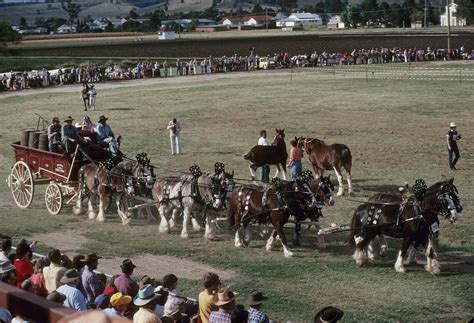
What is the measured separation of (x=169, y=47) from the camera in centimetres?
9019

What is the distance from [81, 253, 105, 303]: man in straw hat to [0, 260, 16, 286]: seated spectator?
100 cm

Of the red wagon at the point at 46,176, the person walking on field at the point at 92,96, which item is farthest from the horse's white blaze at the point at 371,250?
the person walking on field at the point at 92,96

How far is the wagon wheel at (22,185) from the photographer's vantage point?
2130 cm

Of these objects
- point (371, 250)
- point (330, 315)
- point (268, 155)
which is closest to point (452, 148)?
point (268, 155)

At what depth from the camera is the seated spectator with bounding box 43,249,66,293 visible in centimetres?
1035

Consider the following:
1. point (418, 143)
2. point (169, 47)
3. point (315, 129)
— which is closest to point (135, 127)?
point (315, 129)

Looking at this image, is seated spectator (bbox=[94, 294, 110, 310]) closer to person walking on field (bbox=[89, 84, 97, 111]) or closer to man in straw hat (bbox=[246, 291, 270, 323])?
man in straw hat (bbox=[246, 291, 270, 323])

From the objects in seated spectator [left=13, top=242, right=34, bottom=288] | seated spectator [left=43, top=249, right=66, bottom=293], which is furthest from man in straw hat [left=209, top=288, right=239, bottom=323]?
seated spectator [left=13, top=242, right=34, bottom=288]

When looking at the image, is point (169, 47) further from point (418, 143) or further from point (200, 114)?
point (418, 143)

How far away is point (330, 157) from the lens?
2270 cm

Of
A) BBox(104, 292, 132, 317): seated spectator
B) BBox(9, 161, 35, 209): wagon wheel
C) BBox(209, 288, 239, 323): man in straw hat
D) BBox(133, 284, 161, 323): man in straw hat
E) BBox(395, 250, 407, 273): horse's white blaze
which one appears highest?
BBox(133, 284, 161, 323): man in straw hat

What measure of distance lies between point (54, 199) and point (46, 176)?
69cm

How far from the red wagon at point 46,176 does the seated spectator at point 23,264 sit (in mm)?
9204

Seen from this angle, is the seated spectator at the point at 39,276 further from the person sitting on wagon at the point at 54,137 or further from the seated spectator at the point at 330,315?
the person sitting on wagon at the point at 54,137
